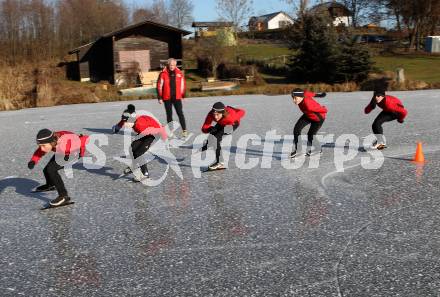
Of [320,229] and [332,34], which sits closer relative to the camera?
[320,229]

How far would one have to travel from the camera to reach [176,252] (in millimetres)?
4988

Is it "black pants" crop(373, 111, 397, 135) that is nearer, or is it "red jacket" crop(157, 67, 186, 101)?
"black pants" crop(373, 111, 397, 135)

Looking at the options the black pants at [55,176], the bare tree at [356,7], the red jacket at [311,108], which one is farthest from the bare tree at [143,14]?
the black pants at [55,176]

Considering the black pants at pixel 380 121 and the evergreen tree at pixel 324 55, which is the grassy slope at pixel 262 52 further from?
the black pants at pixel 380 121

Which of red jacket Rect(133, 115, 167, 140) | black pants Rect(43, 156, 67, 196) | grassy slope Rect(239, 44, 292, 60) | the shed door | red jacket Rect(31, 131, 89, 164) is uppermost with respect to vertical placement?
grassy slope Rect(239, 44, 292, 60)

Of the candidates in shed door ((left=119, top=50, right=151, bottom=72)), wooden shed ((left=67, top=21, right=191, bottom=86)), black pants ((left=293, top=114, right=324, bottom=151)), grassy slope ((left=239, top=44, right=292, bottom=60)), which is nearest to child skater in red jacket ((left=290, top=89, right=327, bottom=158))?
black pants ((left=293, top=114, right=324, bottom=151))

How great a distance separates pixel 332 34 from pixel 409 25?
27.6 m

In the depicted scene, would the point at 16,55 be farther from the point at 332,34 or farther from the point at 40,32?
the point at 332,34

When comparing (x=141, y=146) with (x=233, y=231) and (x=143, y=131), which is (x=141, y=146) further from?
(x=233, y=231)

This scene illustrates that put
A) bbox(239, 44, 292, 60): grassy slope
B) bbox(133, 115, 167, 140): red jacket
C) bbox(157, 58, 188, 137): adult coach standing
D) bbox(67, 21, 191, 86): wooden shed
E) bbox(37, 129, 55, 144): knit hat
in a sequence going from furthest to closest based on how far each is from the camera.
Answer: bbox(239, 44, 292, 60): grassy slope, bbox(67, 21, 191, 86): wooden shed, bbox(157, 58, 188, 137): adult coach standing, bbox(133, 115, 167, 140): red jacket, bbox(37, 129, 55, 144): knit hat

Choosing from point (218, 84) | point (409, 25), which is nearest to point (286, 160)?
point (218, 84)

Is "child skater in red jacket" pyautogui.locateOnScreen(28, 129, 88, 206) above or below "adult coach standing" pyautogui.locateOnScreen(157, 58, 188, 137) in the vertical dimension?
Answer: below

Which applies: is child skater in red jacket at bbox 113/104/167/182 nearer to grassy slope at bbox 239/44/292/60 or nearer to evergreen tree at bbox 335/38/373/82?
evergreen tree at bbox 335/38/373/82

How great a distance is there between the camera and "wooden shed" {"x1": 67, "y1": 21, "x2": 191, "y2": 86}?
37541 mm
